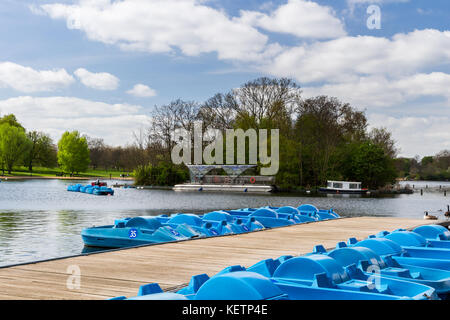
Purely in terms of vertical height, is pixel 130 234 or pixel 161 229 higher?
pixel 161 229

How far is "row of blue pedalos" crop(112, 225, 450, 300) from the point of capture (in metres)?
5.61

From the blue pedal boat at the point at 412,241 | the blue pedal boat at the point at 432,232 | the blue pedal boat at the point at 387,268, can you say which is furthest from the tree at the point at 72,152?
the blue pedal boat at the point at 387,268

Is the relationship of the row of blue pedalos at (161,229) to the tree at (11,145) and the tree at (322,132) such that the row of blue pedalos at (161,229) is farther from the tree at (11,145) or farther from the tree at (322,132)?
the tree at (11,145)

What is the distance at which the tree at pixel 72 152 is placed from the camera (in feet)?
368

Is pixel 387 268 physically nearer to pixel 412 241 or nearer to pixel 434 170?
pixel 412 241

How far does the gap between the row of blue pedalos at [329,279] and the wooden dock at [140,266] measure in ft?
4.37

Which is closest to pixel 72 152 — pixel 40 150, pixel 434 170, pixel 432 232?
→ pixel 40 150

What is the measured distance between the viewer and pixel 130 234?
1758 cm

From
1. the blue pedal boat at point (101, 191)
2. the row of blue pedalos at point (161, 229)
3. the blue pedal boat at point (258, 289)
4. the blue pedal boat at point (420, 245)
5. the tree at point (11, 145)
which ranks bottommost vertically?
the blue pedal boat at point (101, 191)

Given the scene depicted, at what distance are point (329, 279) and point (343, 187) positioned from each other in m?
65.6
